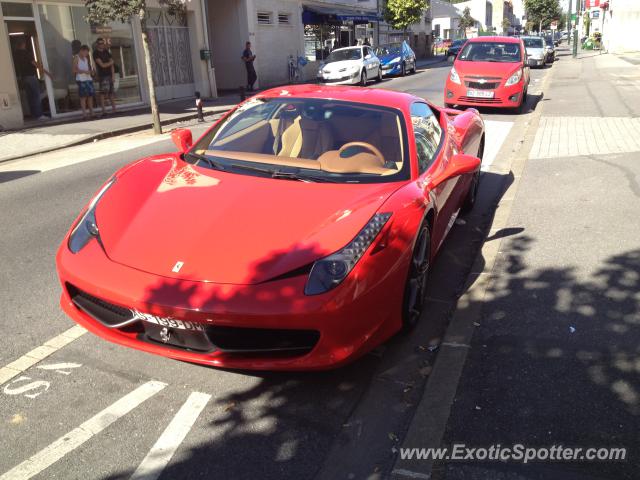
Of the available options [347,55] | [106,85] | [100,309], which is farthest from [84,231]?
[347,55]

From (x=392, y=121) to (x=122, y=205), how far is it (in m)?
1.96

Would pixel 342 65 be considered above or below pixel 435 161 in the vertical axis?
above

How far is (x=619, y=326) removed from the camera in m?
3.63

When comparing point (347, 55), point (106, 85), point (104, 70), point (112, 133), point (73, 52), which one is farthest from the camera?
point (347, 55)

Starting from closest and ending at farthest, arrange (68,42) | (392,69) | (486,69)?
(486,69), (68,42), (392,69)

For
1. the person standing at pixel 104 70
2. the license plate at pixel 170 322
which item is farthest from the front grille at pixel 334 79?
the license plate at pixel 170 322

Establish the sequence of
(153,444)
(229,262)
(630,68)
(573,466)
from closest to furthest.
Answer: (573,466)
(153,444)
(229,262)
(630,68)

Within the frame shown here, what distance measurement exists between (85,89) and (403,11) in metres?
30.0

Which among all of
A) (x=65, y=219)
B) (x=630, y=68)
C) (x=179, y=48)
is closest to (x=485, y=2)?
(x=630, y=68)

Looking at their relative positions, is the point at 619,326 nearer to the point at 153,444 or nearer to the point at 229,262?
the point at 229,262

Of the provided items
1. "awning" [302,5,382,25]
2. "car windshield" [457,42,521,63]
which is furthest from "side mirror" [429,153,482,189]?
"awning" [302,5,382,25]

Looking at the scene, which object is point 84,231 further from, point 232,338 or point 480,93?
point 480,93

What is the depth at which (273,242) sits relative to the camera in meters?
3.04

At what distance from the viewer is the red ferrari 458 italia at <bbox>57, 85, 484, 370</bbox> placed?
2.80 meters
